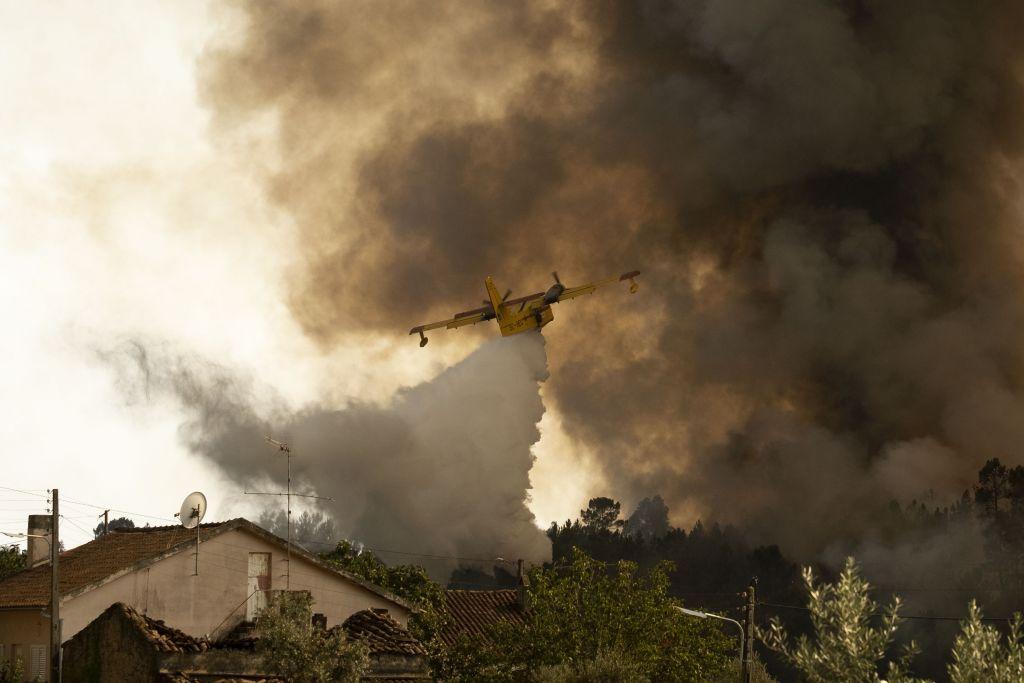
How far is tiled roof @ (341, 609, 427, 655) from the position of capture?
161 feet

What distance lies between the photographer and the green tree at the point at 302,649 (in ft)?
141

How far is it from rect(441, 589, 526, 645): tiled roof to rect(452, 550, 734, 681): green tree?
31.6 ft

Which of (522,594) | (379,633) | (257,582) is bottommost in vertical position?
(379,633)

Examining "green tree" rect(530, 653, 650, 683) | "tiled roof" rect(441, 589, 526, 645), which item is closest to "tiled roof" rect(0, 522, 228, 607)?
"green tree" rect(530, 653, 650, 683)

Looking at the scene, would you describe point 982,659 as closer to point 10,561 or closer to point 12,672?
point 12,672

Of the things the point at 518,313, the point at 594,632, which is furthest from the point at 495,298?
the point at 594,632

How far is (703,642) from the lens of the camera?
6969 cm

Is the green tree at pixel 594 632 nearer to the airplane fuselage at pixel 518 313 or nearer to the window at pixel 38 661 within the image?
the window at pixel 38 661

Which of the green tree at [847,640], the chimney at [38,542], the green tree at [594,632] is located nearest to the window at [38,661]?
the chimney at [38,542]

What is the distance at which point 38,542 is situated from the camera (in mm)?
65750

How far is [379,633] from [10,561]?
55.6 metres

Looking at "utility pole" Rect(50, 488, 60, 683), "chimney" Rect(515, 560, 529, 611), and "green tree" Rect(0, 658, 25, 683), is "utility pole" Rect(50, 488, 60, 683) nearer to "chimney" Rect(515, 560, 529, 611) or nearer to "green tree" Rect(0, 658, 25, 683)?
"green tree" Rect(0, 658, 25, 683)

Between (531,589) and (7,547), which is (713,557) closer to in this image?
(7,547)

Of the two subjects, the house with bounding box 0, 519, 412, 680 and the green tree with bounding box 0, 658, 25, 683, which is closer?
the house with bounding box 0, 519, 412, 680
